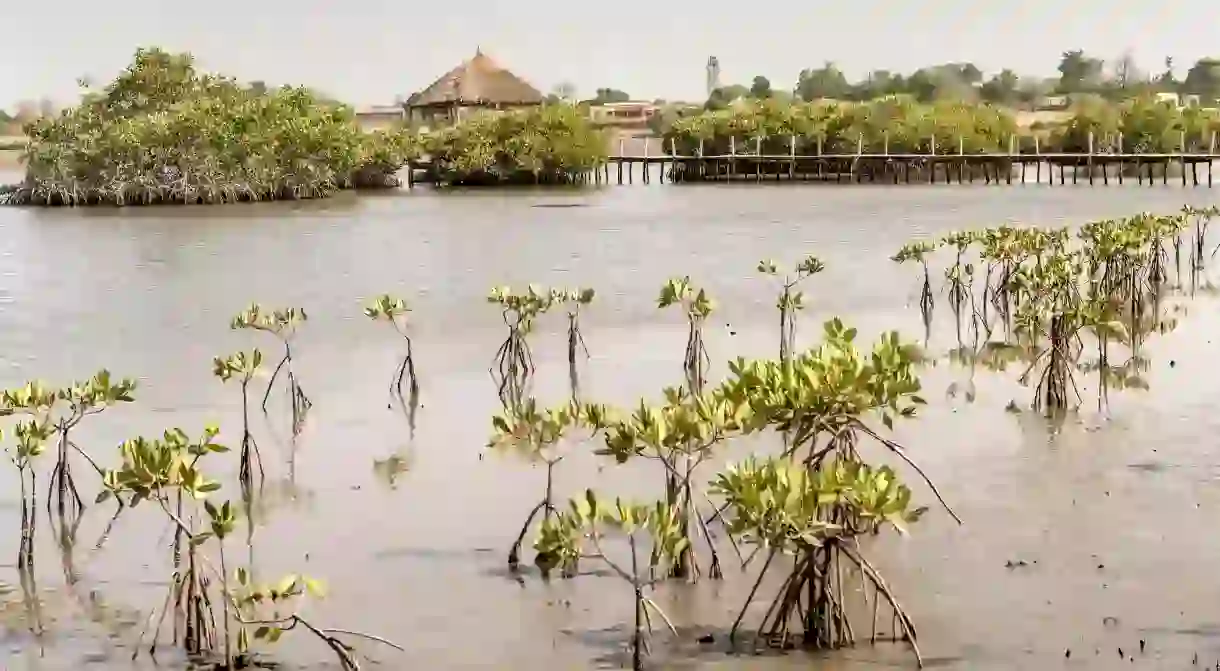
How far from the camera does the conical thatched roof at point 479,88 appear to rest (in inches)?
4021

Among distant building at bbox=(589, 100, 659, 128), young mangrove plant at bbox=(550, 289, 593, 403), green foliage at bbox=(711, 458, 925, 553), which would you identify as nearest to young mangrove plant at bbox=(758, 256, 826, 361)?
young mangrove plant at bbox=(550, 289, 593, 403)

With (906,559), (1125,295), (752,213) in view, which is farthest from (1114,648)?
(752,213)

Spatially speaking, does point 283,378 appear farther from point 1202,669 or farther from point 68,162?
point 68,162

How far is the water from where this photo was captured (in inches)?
311

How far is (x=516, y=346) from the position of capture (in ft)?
48.9

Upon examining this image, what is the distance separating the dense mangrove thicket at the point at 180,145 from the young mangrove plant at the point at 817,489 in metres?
54.5

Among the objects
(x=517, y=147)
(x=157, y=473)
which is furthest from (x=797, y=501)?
A: (x=517, y=147)

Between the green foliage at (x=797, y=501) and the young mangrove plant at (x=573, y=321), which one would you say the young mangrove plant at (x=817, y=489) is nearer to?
the green foliage at (x=797, y=501)

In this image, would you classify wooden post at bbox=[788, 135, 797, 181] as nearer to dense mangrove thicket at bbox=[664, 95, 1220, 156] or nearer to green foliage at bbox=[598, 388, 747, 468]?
dense mangrove thicket at bbox=[664, 95, 1220, 156]

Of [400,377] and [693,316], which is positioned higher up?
[693,316]

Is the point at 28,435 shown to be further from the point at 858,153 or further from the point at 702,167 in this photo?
the point at 702,167

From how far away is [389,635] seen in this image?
805 cm

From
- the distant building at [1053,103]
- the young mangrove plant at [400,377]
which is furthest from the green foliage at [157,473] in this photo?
the distant building at [1053,103]

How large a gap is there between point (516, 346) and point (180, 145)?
157 ft
